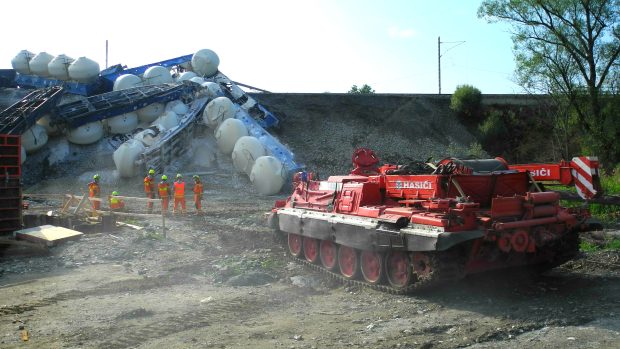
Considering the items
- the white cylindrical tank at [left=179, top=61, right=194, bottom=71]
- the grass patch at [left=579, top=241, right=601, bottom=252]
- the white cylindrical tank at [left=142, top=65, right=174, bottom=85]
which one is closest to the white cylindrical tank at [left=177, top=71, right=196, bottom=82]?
the white cylindrical tank at [left=142, top=65, right=174, bottom=85]

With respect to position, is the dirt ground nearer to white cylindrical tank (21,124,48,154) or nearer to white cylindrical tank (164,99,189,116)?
white cylindrical tank (21,124,48,154)

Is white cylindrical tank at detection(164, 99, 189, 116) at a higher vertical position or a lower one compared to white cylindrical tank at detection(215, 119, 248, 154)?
higher

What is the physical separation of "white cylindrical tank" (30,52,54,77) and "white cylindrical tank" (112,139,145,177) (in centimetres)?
940

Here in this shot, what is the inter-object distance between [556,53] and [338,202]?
23.7 metres

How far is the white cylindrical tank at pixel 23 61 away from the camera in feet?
102

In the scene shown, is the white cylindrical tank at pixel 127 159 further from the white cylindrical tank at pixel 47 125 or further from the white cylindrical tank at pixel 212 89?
the white cylindrical tank at pixel 212 89

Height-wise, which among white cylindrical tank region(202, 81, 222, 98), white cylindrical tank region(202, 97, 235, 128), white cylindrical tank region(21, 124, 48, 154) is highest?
white cylindrical tank region(202, 81, 222, 98)

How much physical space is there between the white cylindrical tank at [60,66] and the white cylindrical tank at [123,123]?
4.67 meters

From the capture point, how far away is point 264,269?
10477 mm

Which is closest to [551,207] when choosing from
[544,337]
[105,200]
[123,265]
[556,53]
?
[544,337]

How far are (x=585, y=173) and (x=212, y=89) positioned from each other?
72.5 ft

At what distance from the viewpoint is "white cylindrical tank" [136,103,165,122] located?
1113 inches

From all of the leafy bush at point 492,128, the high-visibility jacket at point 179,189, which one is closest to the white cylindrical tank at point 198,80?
the high-visibility jacket at point 179,189

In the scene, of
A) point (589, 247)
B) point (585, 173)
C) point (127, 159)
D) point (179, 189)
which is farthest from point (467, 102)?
point (585, 173)
